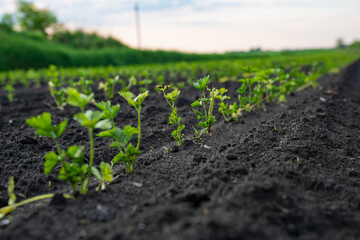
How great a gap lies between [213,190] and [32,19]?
37.5m

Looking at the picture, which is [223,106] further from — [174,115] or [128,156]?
[128,156]

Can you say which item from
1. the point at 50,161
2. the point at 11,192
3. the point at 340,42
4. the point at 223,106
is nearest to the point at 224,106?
the point at 223,106

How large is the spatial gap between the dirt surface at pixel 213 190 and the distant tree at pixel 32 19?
3425cm

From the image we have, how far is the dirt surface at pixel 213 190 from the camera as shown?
5.19 ft

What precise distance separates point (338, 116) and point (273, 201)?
3255mm

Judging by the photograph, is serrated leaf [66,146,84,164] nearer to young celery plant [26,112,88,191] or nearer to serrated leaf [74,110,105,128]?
young celery plant [26,112,88,191]

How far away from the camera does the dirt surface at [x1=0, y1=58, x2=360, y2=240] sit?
1582 mm

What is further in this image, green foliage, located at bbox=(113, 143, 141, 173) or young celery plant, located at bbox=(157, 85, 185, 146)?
young celery plant, located at bbox=(157, 85, 185, 146)

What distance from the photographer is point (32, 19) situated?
111 ft

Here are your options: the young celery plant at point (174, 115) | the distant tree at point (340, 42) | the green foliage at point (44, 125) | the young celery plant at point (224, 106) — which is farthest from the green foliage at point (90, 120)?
the distant tree at point (340, 42)

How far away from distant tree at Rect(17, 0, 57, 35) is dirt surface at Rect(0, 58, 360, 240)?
3425 cm

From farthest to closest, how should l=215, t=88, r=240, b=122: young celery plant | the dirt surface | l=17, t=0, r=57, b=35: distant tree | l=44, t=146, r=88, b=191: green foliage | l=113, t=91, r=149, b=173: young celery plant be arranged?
l=17, t=0, r=57, b=35: distant tree < l=215, t=88, r=240, b=122: young celery plant < l=113, t=91, r=149, b=173: young celery plant < l=44, t=146, r=88, b=191: green foliage < the dirt surface

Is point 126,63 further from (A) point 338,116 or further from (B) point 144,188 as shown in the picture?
(B) point 144,188

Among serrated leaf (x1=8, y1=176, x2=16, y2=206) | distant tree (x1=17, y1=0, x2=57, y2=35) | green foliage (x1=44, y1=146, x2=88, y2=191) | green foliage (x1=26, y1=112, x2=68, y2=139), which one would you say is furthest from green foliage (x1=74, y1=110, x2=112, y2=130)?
distant tree (x1=17, y1=0, x2=57, y2=35)
